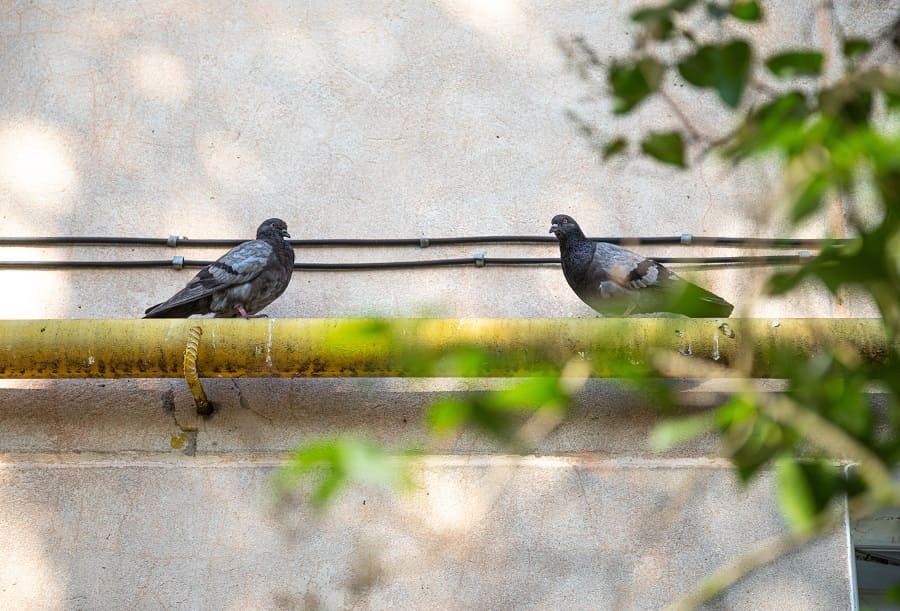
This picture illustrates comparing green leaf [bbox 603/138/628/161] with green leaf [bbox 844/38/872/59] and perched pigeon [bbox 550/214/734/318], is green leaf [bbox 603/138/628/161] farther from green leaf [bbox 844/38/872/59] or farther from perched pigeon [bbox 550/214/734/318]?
perched pigeon [bbox 550/214/734/318]

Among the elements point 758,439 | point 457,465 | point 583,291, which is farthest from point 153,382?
point 758,439

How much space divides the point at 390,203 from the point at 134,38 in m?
1.53

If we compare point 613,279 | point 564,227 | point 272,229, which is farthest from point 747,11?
point 272,229

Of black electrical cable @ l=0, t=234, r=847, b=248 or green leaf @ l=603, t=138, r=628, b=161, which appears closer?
green leaf @ l=603, t=138, r=628, b=161

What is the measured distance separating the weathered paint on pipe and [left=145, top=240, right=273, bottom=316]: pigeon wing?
39cm

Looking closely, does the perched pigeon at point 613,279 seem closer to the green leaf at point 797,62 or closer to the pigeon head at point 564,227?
the pigeon head at point 564,227

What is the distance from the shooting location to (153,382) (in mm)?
4355

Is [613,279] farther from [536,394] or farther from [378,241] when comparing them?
[536,394]

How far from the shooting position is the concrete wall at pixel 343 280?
3.95m

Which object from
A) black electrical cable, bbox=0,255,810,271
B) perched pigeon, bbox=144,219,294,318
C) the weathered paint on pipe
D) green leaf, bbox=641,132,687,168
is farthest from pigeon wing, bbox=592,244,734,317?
green leaf, bbox=641,132,687,168

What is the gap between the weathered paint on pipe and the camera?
389 cm

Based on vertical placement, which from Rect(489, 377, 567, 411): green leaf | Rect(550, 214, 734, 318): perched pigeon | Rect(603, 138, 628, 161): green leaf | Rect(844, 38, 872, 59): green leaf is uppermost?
Rect(844, 38, 872, 59): green leaf

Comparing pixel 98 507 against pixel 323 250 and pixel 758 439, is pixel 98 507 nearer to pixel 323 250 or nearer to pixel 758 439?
pixel 323 250

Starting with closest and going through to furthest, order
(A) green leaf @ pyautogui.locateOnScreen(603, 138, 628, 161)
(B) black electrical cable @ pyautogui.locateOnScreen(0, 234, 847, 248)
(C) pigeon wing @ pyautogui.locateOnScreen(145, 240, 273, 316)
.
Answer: (A) green leaf @ pyautogui.locateOnScreen(603, 138, 628, 161), (C) pigeon wing @ pyautogui.locateOnScreen(145, 240, 273, 316), (B) black electrical cable @ pyautogui.locateOnScreen(0, 234, 847, 248)
